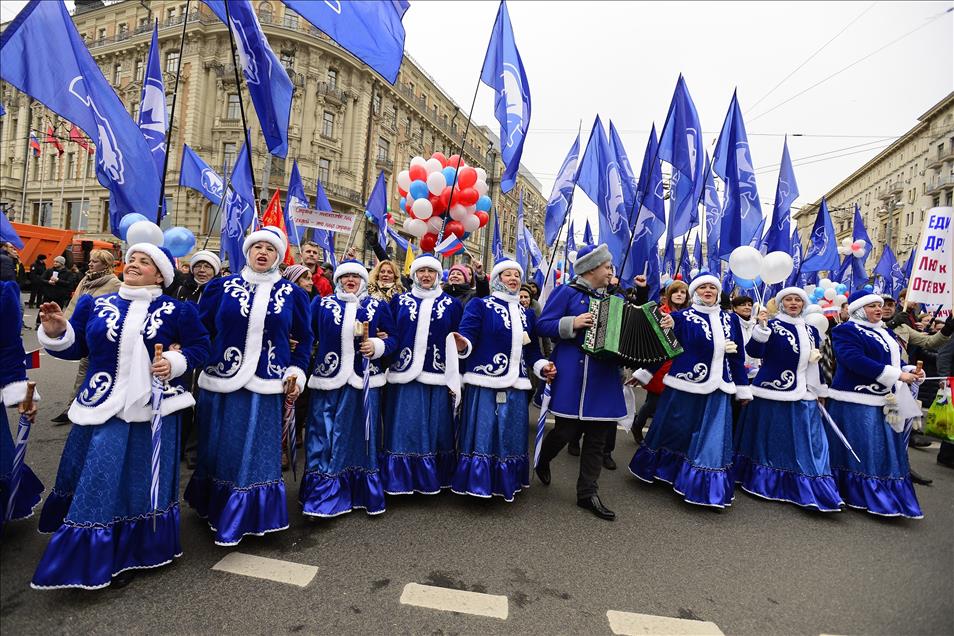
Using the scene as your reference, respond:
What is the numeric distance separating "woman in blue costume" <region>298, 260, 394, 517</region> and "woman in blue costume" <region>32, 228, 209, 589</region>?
90 cm

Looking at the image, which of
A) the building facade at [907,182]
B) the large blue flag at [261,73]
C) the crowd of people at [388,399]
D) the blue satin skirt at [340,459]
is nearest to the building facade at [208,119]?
the large blue flag at [261,73]

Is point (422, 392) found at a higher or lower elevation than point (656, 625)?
higher

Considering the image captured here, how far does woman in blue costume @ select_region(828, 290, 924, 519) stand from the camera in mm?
4254

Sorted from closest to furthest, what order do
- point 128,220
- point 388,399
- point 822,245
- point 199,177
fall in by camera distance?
point 128,220
point 388,399
point 199,177
point 822,245

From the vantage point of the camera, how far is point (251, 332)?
310cm

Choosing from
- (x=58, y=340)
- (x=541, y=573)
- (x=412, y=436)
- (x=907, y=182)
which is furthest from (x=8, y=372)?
(x=907, y=182)

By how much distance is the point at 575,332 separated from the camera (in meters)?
3.99

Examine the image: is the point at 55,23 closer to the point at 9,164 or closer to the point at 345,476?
the point at 345,476

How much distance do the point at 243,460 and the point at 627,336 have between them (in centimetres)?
272

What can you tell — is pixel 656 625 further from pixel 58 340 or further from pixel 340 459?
pixel 58 340

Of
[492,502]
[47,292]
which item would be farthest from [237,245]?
[47,292]

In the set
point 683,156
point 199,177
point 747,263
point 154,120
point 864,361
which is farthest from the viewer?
point 199,177

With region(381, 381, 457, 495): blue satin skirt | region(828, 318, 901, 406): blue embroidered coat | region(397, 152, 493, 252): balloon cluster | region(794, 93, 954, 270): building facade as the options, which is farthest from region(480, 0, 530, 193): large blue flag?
region(794, 93, 954, 270): building facade

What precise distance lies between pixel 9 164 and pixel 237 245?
4383 centimetres
